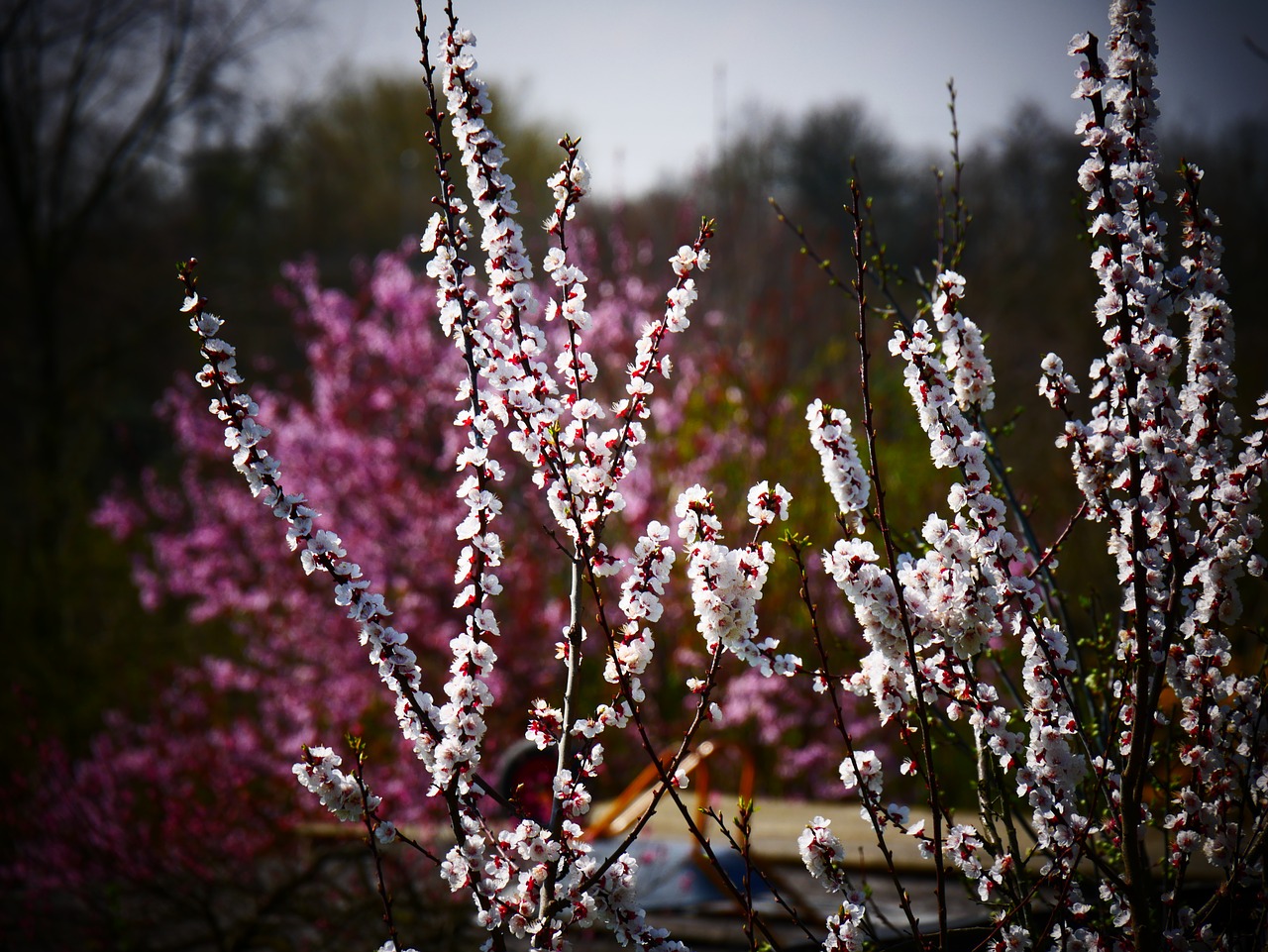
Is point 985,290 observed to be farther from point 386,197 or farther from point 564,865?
point 564,865

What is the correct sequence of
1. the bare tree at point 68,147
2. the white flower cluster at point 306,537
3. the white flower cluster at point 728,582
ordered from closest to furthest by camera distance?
the white flower cluster at point 728,582 → the white flower cluster at point 306,537 → the bare tree at point 68,147

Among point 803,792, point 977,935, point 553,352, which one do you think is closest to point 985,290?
point 553,352

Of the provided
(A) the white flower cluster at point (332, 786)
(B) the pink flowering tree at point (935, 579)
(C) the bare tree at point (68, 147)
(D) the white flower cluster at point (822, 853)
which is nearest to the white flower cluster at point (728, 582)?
(B) the pink flowering tree at point (935, 579)

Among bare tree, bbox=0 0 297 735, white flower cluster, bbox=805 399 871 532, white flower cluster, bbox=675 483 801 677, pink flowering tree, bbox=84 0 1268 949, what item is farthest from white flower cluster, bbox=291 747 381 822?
bare tree, bbox=0 0 297 735

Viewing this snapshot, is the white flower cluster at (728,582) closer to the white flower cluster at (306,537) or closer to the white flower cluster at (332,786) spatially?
the white flower cluster at (306,537)

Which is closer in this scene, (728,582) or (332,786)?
(728,582)

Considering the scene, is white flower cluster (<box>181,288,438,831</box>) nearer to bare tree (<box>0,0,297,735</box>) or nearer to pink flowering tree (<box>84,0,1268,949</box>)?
pink flowering tree (<box>84,0,1268,949</box>)

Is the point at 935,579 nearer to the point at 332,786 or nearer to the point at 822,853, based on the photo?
the point at 822,853

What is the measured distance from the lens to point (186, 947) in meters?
4.24

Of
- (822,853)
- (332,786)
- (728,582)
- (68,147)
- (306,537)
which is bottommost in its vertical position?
(822,853)

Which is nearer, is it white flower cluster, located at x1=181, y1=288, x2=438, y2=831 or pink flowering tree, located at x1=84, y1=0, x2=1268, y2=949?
pink flowering tree, located at x1=84, y1=0, x2=1268, y2=949

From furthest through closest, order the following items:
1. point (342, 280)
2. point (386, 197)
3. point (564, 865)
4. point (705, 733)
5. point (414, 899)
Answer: point (386, 197) < point (342, 280) < point (705, 733) < point (414, 899) < point (564, 865)

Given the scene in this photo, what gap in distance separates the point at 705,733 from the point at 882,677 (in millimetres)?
6409

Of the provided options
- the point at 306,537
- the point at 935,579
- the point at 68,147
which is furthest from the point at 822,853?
the point at 68,147
